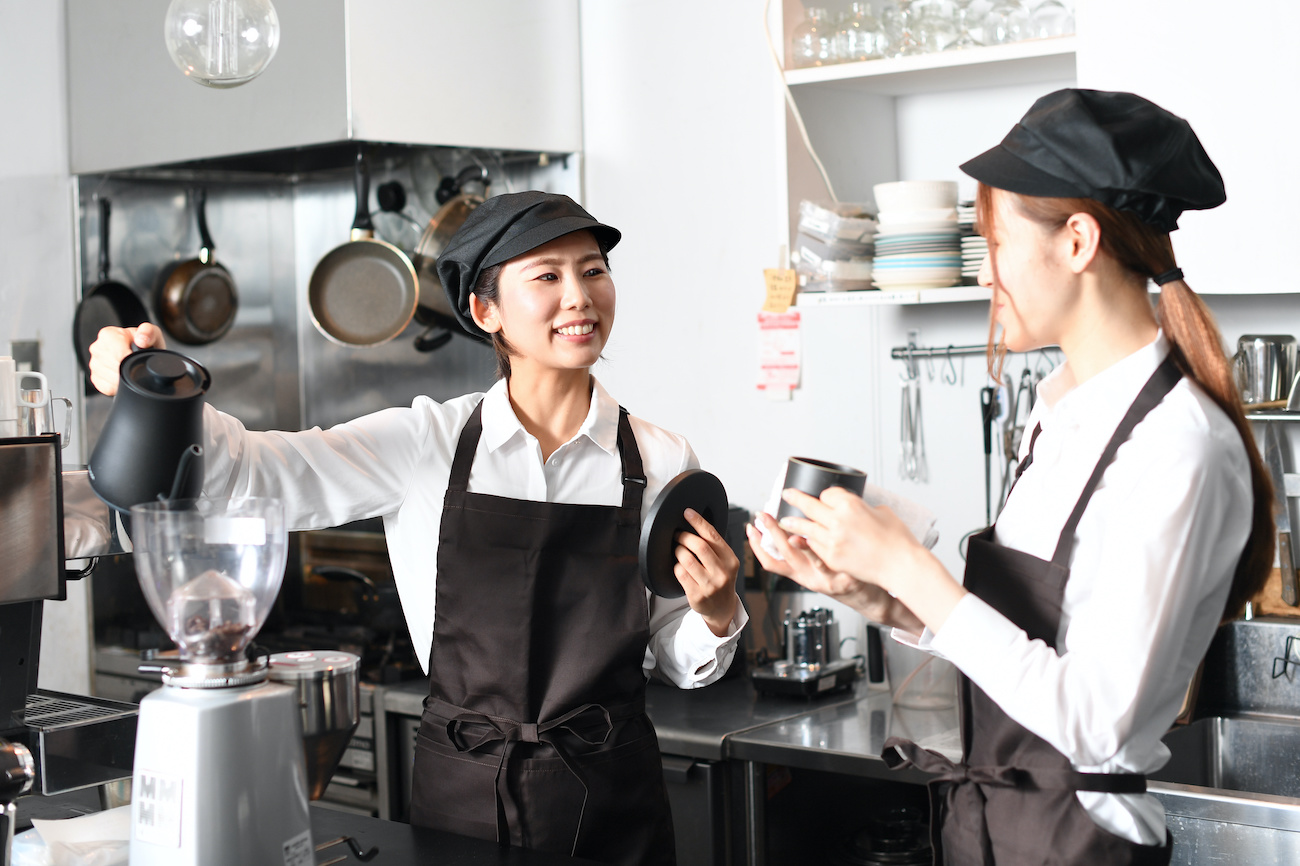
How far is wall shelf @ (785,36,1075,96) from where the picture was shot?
2.59m

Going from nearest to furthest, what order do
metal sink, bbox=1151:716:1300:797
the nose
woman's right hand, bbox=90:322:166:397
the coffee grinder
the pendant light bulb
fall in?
the coffee grinder → woman's right hand, bbox=90:322:166:397 → the nose → the pendant light bulb → metal sink, bbox=1151:716:1300:797

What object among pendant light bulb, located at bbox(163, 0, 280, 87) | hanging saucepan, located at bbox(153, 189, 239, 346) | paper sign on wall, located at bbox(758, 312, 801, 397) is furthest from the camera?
hanging saucepan, located at bbox(153, 189, 239, 346)

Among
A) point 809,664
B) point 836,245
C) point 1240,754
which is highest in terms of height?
point 836,245

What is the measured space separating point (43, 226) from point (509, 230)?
2.31m

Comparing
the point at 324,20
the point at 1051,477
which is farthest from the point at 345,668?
the point at 324,20

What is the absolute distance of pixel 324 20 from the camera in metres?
3.00

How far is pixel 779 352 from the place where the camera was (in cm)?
323

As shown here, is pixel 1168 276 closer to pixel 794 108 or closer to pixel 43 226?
pixel 794 108

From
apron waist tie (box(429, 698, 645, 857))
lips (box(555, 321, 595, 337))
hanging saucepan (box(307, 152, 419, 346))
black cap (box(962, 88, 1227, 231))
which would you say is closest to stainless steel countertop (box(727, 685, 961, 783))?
apron waist tie (box(429, 698, 645, 857))

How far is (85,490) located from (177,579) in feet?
1.21

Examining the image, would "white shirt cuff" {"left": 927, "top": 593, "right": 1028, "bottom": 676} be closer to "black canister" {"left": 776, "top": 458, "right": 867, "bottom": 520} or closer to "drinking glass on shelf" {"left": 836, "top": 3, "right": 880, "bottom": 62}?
"black canister" {"left": 776, "top": 458, "right": 867, "bottom": 520}

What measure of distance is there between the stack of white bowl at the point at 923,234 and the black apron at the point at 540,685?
1.05 metres

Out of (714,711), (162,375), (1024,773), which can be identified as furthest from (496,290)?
(714,711)

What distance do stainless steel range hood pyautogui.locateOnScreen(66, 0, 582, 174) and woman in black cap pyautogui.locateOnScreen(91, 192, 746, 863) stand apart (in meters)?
1.25
